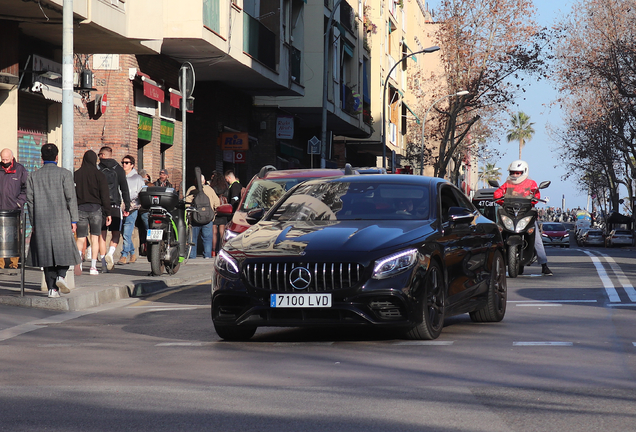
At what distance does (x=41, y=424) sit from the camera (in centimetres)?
566

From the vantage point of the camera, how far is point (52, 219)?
12625mm

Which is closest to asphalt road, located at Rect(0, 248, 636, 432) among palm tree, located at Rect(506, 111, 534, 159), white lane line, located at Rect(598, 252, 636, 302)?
white lane line, located at Rect(598, 252, 636, 302)

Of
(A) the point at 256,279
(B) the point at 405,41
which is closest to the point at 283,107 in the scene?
(A) the point at 256,279

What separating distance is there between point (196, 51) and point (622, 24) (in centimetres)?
3307

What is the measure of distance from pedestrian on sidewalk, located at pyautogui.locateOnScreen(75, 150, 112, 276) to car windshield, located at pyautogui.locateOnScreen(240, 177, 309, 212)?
8.17 ft

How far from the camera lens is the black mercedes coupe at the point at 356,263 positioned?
853cm

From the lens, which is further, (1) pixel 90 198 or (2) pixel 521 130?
(2) pixel 521 130

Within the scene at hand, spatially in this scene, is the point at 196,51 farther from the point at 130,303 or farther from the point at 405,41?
the point at 405,41

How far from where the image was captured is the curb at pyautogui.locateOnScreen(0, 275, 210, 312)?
12.5 metres

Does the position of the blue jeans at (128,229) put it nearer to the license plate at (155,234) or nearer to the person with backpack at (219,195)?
the license plate at (155,234)

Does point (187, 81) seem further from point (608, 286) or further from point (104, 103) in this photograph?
point (608, 286)

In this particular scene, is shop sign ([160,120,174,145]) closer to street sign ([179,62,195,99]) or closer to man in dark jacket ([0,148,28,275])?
street sign ([179,62,195,99])

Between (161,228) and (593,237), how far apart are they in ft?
234

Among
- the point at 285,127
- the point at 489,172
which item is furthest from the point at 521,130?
the point at 285,127
